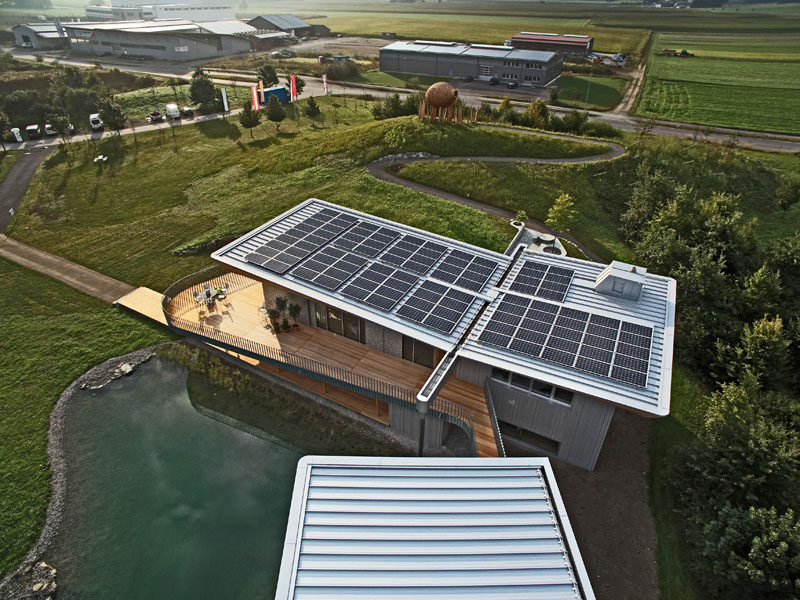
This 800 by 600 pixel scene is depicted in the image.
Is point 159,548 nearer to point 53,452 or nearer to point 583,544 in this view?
point 53,452

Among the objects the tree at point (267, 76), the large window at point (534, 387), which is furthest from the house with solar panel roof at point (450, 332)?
the tree at point (267, 76)

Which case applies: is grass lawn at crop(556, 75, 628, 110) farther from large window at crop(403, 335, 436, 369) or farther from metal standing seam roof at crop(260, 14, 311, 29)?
metal standing seam roof at crop(260, 14, 311, 29)

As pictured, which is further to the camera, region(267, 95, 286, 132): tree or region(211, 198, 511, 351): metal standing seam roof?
region(267, 95, 286, 132): tree

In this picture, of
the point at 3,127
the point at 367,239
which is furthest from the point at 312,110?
the point at 367,239

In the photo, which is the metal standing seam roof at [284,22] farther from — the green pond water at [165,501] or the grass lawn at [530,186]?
the green pond water at [165,501]

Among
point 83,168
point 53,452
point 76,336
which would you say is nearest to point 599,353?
point 53,452

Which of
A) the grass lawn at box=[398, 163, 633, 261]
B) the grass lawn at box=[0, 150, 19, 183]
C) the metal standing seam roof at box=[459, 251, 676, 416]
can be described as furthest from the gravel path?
the grass lawn at box=[398, 163, 633, 261]
